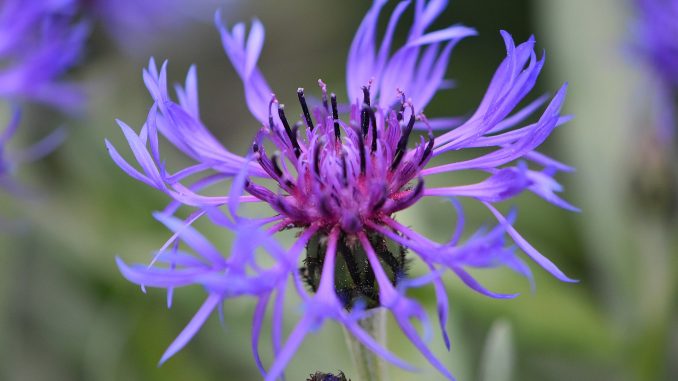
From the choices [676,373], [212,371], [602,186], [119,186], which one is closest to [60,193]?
[119,186]

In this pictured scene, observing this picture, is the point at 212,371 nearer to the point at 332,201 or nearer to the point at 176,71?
the point at 332,201

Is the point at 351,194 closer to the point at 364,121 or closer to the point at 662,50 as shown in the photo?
the point at 364,121

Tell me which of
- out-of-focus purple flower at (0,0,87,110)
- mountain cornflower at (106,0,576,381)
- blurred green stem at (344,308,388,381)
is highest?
out-of-focus purple flower at (0,0,87,110)

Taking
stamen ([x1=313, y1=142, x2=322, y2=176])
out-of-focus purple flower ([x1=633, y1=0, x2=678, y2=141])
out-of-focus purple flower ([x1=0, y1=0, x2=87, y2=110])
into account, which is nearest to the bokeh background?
out-of-focus purple flower ([x1=633, y1=0, x2=678, y2=141])

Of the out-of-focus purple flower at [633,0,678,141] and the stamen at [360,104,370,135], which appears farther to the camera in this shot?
the out-of-focus purple flower at [633,0,678,141]

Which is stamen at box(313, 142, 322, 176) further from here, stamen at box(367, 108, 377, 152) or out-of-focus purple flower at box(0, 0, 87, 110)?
out-of-focus purple flower at box(0, 0, 87, 110)

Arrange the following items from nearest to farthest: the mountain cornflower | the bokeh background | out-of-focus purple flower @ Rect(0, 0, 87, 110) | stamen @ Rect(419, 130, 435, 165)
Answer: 1. the mountain cornflower
2. stamen @ Rect(419, 130, 435, 165)
3. out-of-focus purple flower @ Rect(0, 0, 87, 110)
4. the bokeh background
